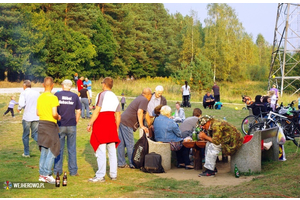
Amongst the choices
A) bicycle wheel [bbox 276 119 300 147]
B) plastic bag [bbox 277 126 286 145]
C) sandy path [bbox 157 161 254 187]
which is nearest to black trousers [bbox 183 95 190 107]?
bicycle wheel [bbox 276 119 300 147]

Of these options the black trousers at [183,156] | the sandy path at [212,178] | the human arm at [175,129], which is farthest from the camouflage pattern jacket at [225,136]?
the black trousers at [183,156]

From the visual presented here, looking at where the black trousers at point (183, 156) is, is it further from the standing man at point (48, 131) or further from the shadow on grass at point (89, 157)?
the standing man at point (48, 131)

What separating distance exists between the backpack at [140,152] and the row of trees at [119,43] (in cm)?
3566

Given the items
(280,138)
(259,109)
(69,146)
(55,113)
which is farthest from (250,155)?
(259,109)

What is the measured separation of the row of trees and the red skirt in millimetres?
37040

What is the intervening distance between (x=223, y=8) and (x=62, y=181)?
6438 cm

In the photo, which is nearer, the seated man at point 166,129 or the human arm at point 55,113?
the human arm at point 55,113

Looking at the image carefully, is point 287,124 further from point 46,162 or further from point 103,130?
point 46,162

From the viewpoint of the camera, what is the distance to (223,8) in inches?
2692

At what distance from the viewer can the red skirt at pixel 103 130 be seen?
7887mm

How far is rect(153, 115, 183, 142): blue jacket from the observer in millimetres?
9516

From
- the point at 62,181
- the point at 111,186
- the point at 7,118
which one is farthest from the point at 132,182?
the point at 7,118

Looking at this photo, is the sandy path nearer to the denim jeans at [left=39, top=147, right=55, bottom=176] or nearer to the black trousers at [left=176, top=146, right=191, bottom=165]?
the black trousers at [left=176, top=146, right=191, bottom=165]

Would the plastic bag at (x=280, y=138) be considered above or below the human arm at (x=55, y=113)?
below
